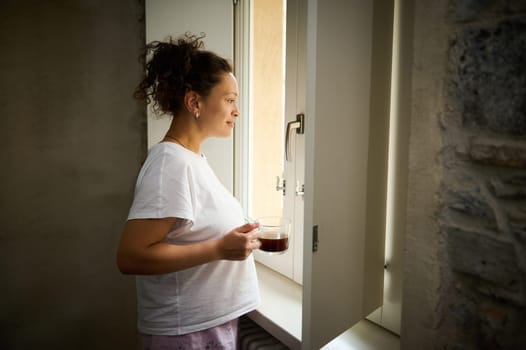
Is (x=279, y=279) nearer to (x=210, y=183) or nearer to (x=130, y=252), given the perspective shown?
(x=210, y=183)

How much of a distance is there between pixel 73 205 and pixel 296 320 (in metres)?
1.36

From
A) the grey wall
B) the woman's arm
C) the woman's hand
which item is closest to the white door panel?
the woman's hand

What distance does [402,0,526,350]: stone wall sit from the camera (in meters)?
0.72

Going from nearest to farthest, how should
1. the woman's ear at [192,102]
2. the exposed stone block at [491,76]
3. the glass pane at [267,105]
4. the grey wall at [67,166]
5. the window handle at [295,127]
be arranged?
the exposed stone block at [491,76]
the woman's ear at [192,102]
the window handle at [295,127]
the grey wall at [67,166]
the glass pane at [267,105]

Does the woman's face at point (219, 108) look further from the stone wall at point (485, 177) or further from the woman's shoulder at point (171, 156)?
the stone wall at point (485, 177)

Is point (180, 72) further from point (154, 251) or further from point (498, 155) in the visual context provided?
point (498, 155)

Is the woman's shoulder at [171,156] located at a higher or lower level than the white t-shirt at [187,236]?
higher

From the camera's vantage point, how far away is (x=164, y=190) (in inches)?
35.4

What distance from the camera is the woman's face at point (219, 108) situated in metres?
1.09

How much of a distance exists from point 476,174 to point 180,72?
90cm

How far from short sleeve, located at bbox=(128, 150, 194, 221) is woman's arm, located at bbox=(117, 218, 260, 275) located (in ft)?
0.09

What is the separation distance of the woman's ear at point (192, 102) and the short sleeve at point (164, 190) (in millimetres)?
194

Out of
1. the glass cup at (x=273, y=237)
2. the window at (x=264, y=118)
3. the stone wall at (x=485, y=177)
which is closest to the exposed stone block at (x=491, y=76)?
the stone wall at (x=485, y=177)

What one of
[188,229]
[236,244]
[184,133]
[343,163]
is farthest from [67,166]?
[343,163]
